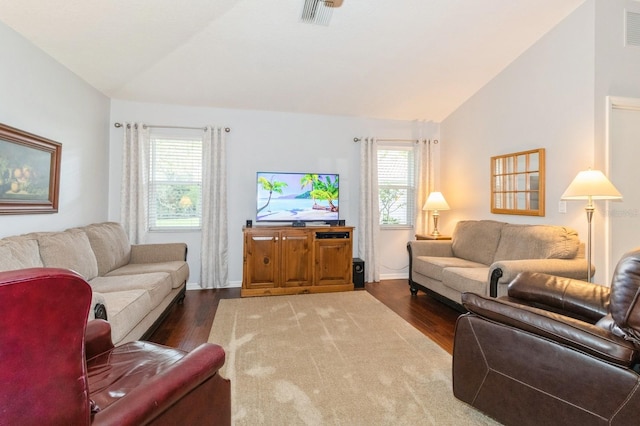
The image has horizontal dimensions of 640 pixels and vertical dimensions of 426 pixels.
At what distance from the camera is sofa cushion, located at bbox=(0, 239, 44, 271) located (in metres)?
1.93

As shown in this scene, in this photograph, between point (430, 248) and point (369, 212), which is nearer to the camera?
point (430, 248)

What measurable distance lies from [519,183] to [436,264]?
4.53 ft

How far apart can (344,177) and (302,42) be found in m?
2.01

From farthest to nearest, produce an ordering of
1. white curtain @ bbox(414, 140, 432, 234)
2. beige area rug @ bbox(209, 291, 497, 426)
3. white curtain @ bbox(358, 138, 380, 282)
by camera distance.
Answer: white curtain @ bbox(414, 140, 432, 234), white curtain @ bbox(358, 138, 380, 282), beige area rug @ bbox(209, 291, 497, 426)

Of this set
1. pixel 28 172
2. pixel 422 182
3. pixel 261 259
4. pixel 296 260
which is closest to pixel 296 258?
pixel 296 260

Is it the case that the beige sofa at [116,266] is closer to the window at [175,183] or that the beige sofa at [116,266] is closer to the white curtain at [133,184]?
the white curtain at [133,184]

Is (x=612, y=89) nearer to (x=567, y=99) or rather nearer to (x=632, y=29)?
(x=567, y=99)

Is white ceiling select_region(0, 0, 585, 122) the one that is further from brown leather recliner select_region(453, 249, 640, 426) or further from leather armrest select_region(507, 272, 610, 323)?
A: brown leather recliner select_region(453, 249, 640, 426)

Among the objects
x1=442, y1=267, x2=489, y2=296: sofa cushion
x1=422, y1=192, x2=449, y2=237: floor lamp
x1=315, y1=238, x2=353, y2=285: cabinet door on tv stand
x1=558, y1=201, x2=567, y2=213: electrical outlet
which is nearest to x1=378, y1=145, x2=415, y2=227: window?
x1=422, y1=192, x2=449, y2=237: floor lamp

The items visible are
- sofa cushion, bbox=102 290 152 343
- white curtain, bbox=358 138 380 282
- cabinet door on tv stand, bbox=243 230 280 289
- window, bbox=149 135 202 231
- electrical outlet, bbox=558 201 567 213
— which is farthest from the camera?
white curtain, bbox=358 138 380 282

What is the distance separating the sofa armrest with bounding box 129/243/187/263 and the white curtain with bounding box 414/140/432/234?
3434 mm

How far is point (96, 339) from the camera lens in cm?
147

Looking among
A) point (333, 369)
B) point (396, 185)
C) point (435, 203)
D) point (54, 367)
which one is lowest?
point (333, 369)

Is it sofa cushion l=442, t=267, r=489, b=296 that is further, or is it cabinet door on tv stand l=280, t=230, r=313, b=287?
cabinet door on tv stand l=280, t=230, r=313, b=287
